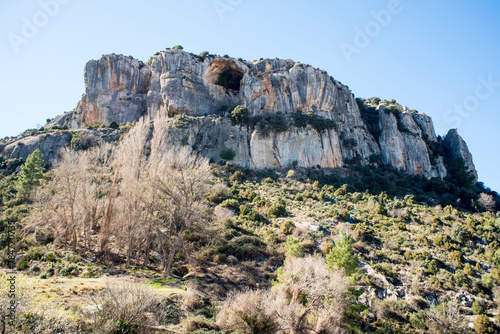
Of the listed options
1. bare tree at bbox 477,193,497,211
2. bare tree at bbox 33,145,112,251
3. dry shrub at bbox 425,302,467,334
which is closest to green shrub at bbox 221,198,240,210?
bare tree at bbox 33,145,112,251

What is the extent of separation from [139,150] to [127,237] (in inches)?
218

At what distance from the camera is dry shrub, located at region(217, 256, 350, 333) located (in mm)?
11023

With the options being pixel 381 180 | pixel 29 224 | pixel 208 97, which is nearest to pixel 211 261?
pixel 29 224

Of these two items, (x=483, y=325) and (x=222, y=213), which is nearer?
(x=483, y=325)

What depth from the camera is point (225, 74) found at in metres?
57.6

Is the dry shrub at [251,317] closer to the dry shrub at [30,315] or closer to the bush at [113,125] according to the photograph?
the dry shrub at [30,315]

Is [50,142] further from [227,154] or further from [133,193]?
[133,193]

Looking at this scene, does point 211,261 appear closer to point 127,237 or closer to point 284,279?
point 127,237

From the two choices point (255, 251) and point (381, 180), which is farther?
point (381, 180)

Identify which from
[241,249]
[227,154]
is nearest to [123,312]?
[241,249]

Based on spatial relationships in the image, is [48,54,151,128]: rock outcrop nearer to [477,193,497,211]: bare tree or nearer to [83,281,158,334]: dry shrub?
[83,281,158,334]: dry shrub

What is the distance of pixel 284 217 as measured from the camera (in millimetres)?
29875

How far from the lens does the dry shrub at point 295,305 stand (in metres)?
11.0

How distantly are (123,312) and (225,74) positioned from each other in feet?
177
